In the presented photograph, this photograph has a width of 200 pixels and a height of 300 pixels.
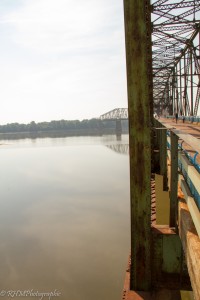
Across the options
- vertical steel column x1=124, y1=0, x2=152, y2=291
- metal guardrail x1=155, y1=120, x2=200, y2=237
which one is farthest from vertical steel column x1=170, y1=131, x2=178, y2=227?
vertical steel column x1=124, y1=0, x2=152, y2=291

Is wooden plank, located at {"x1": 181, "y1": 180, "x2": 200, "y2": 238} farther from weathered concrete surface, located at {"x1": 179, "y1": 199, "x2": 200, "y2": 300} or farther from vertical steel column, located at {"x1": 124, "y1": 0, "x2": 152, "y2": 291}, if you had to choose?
vertical steel column, located at {"x1": 124, "y1": 0, "x2": 152, "y2": 291}

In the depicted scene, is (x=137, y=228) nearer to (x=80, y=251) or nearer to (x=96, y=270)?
(x=96, y=270)

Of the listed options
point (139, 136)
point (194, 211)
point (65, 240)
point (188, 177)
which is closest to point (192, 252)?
point (194, 211)

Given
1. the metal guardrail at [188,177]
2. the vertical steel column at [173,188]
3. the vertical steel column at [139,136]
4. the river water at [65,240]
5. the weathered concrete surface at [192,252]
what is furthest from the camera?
the river water at [65,240]

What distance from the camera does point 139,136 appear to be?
4188 millimetres

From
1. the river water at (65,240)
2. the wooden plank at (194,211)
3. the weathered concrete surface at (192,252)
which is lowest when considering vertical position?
the river water at (65,240)

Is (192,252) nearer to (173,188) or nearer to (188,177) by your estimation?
(188,177)

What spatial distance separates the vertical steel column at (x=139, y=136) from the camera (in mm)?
3963

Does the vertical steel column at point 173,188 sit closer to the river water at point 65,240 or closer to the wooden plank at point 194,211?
the wooden plank at point 194,211

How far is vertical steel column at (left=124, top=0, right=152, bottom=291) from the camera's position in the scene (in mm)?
3963

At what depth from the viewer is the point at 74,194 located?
27859 millimetres

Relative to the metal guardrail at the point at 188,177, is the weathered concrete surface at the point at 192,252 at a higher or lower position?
lower

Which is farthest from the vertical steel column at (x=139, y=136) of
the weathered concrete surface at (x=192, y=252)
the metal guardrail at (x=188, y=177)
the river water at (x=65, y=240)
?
the river water at (x=65, y=240)

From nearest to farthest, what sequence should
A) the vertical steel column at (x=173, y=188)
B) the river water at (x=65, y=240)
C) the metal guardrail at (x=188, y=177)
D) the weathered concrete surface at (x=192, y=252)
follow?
the weathered concrete surface at (x=192, y=252) < the metal guardrail at (x=188, y=177) < the vertical steel column at (x=173, y=188) < the river water at (x=65, y=240)
